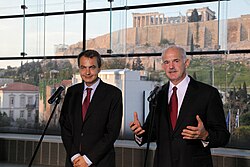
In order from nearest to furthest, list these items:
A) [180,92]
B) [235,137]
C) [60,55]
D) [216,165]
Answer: [180,92]
[216,165]
[235,137]
[60,55]

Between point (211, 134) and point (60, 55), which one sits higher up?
point (60, 55)

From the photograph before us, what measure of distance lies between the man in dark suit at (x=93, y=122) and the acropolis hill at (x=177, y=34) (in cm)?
348

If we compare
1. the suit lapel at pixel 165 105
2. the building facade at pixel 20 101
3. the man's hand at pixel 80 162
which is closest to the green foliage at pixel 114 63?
the building facade at pixel 20 101

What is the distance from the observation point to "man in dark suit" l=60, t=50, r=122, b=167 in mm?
3059

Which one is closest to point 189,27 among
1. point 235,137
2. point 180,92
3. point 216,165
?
point 235,137

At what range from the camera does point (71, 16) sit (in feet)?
24.5

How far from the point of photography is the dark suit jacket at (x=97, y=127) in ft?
10.0

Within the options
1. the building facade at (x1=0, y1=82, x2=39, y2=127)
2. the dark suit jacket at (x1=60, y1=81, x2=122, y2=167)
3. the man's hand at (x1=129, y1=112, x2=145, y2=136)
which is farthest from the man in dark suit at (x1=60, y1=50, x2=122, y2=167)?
the building facade at (x1=0, y1=82, x2=39, y2=127)

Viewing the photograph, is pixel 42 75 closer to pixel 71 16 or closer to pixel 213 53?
pixel 71 16

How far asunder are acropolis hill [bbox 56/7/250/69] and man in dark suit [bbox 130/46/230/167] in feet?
12.0

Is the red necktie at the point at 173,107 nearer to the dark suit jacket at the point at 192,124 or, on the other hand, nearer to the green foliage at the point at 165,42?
the dark suit jacket at the point at 192,124

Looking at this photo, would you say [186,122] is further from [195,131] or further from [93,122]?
[93,122]

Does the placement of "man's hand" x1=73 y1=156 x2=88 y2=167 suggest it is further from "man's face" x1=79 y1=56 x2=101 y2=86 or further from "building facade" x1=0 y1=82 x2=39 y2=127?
"building facade" x1=0 y1=82 x2=39 y2=127

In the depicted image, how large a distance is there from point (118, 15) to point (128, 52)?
2.09ft
